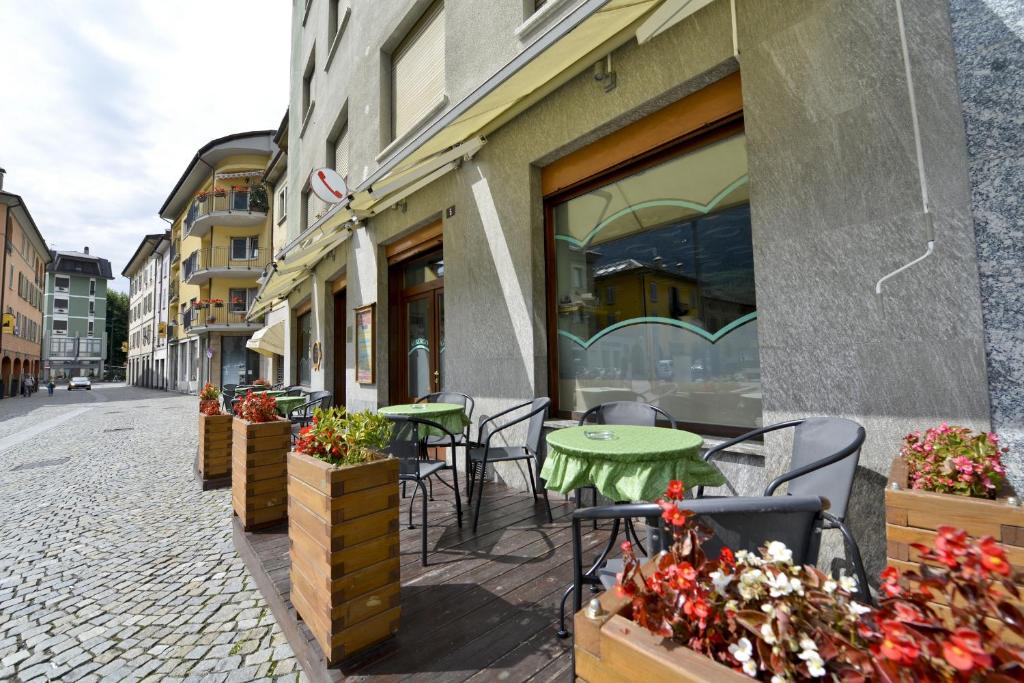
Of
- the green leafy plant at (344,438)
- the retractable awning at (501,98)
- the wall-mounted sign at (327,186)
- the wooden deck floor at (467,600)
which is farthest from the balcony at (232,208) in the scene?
the green leafy plant at (344,438)

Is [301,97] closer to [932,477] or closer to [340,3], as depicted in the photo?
[340,3]

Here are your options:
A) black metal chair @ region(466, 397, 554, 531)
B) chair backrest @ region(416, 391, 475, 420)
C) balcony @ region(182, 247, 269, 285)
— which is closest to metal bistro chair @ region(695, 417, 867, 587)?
black metal chair @ region(466, 397, 554, 531)

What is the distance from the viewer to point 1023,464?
78.2 inches

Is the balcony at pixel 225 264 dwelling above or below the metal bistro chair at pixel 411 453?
above

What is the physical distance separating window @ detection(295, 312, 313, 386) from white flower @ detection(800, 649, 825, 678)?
523 inches

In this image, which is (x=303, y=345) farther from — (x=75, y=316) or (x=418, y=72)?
(x=75, y=316)

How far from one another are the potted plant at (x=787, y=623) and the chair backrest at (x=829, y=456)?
1.15m

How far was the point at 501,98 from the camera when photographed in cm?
400

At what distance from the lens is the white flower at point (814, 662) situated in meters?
0.75

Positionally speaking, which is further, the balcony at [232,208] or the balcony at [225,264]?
the balcony at [225,264]

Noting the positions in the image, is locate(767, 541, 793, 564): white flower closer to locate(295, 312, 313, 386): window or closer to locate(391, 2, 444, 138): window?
locate(391, 2, 444, 138): window

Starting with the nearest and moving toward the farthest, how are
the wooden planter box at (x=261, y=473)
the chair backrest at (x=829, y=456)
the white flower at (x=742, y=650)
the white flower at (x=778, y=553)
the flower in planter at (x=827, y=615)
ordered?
the flower in planter at (x=827, y=615), the white flower at (x=742, y=650), the white flower at (x=778, y=553), the chair backrest at (x=829, y=456), the wooden planter box at (x=261, y=473)

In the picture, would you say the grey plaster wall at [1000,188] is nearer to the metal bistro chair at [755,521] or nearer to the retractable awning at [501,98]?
the metal bistro chair at [755,521]

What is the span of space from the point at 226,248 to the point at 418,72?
80.5ft
